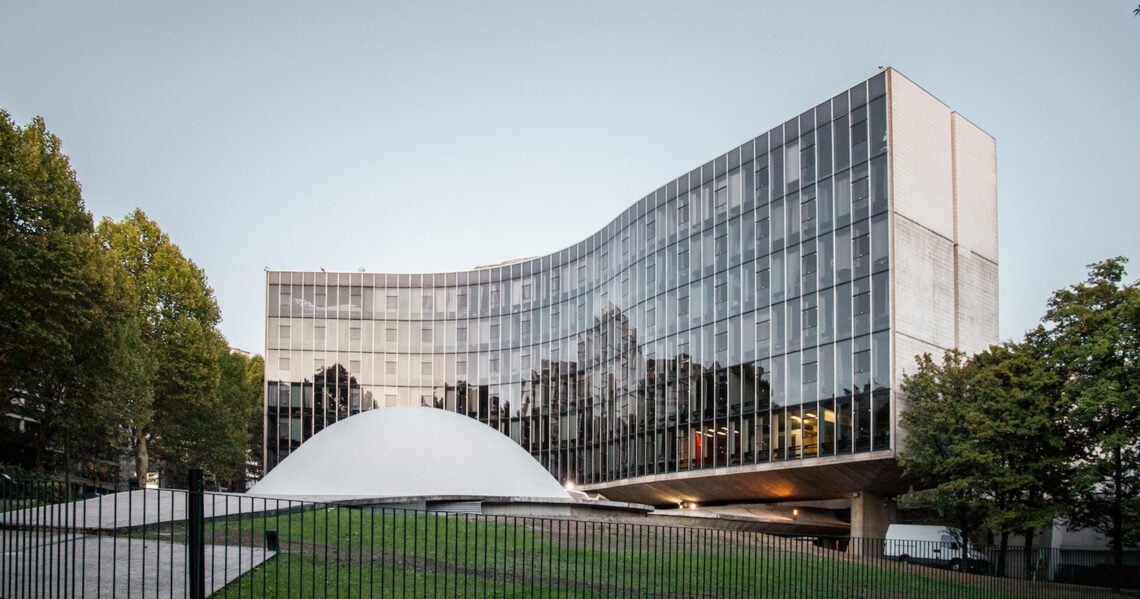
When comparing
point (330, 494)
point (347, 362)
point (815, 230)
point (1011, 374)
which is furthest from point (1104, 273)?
point (347, 362)

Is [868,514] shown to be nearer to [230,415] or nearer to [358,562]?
[358,562]

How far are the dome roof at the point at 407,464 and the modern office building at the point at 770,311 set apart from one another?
2.43 ft

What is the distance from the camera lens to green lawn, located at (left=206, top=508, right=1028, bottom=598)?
51.1 ft

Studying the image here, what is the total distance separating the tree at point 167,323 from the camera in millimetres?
55375

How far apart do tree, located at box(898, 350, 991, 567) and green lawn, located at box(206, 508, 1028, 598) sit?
39.1 ft

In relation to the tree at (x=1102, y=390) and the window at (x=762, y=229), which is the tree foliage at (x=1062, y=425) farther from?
the window at (x=762, y=229)

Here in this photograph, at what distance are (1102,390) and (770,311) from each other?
19214 mm

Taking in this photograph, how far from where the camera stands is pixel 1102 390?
107 feet

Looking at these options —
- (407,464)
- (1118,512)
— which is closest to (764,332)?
(1118,512)

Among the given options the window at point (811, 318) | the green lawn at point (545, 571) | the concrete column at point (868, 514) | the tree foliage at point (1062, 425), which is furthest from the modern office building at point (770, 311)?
the green lawn at point (545, 571)

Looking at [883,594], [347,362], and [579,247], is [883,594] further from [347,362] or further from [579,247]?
[347,362]

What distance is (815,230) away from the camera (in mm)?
48469

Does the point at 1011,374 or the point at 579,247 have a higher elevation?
the point at 579,247

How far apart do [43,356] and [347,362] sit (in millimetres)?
42235
